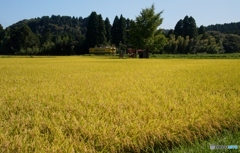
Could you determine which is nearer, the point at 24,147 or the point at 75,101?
the point at 24,147

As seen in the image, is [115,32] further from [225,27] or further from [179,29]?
[225,27]

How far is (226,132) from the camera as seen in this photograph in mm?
3580

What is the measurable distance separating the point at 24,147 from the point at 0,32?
8283cm

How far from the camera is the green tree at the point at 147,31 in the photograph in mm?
38166

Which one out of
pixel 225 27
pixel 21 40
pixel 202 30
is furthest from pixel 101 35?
pixel 225 27

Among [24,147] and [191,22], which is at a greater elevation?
[191,22]

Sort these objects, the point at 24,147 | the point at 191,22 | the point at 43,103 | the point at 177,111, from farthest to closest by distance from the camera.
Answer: the point at 191,22 → the point at 43,103 → the point at 177,111 → the point at 24,147

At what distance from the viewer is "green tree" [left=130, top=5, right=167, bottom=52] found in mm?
38166

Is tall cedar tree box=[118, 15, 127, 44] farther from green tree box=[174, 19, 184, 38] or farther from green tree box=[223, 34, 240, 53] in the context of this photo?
green tree box=[223, 34, 240, 53]

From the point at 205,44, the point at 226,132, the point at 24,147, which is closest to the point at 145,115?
the point at 226,132

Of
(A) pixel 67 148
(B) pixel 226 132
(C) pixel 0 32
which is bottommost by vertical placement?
(B) pixel 226 132

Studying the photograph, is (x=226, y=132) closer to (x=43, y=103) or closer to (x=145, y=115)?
(x=145, y=115)

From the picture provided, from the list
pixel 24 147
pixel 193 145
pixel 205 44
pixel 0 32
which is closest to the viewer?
pixel 24 147

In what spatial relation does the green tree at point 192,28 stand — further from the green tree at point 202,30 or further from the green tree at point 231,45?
the green tree at point 231,45
